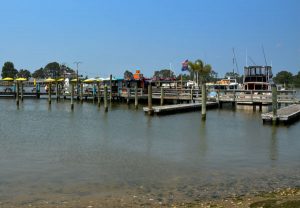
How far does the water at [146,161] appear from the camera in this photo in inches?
480

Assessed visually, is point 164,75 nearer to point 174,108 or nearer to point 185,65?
point 185,65

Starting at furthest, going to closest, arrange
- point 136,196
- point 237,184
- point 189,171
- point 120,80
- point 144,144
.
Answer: point 120,80 < point 144,144 < point 189,171 < point 237,184 < point 136,196

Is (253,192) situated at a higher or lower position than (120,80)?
lower

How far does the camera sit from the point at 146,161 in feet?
55.1

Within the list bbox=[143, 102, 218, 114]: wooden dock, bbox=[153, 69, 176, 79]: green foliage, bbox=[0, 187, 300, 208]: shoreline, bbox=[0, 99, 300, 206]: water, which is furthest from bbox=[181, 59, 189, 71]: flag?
bbox=[0, 187, 300, 208]: shoreline

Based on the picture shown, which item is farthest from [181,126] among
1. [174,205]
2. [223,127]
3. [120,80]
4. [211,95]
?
[120,80]

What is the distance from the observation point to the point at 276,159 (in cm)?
1741

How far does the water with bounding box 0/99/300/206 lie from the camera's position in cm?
1218

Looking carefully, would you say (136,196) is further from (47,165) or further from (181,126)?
(181,126)

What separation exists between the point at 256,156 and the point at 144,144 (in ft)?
19.3

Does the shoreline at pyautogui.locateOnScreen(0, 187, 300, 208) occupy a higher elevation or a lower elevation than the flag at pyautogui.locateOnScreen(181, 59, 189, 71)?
lower

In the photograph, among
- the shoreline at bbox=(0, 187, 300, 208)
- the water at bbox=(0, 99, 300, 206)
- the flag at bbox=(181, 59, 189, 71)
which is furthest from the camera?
the flag at bbox=(181, 59, 189, 71)

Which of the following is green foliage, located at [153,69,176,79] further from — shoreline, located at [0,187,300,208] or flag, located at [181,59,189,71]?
shoreline, located at [0,187,300,208]

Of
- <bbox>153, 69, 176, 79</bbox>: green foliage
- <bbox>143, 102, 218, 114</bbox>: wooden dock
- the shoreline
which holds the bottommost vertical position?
the shoreline
